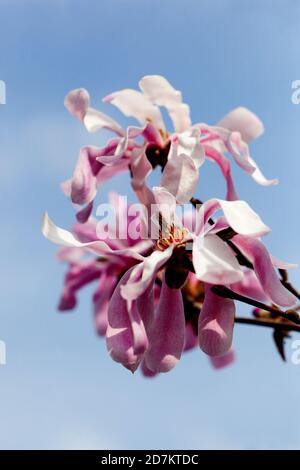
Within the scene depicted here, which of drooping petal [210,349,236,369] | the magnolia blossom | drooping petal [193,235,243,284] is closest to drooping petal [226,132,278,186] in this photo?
the magnolia blossom

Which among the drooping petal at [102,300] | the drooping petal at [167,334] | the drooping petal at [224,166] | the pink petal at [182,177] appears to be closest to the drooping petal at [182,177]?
the pink petal at [182,177]

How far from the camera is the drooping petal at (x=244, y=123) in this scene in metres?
1.04

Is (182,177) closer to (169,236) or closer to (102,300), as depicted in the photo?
(169,236)

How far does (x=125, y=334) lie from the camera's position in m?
0.68

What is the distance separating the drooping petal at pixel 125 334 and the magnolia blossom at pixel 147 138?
16cm

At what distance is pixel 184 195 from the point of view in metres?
0.73

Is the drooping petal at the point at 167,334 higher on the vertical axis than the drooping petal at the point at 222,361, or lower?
lower

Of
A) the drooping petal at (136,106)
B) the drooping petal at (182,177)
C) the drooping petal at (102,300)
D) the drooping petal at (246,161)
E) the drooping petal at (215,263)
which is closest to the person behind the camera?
the drooping petal at (215,263)

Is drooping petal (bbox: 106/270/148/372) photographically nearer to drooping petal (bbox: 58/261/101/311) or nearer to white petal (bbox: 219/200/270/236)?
white petal (bbox: 219/200/270/236)

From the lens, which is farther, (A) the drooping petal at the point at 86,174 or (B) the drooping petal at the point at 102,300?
(B) the drooping petal at the point at 102,300

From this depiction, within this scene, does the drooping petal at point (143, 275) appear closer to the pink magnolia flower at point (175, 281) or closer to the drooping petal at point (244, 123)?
the pink magnolia flower at point (175, 281)

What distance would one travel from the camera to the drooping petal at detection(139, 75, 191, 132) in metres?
0.95
